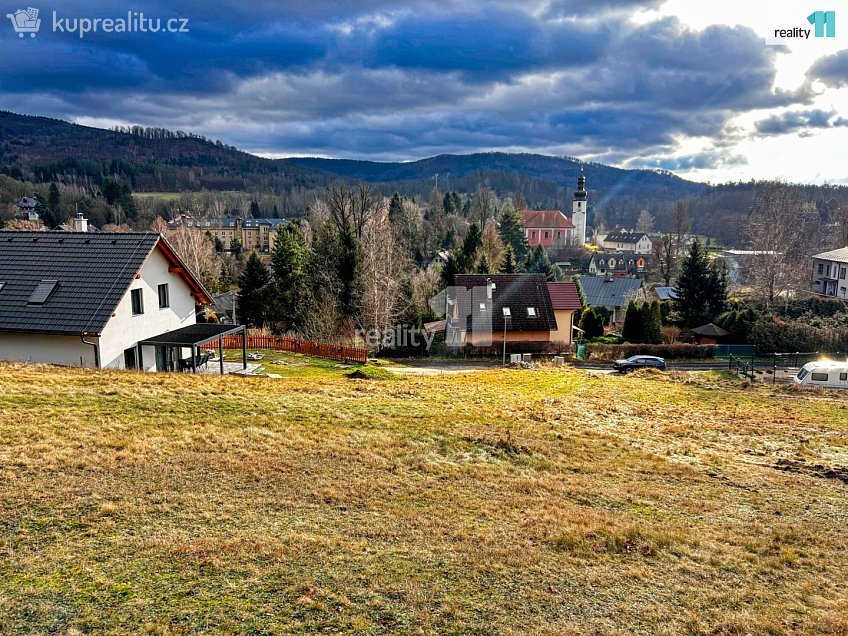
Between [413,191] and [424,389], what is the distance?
580 feet

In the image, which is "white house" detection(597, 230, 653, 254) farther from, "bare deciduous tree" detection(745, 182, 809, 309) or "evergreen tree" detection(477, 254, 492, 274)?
"evergreen tree" detection(477, 254, 492, 274)

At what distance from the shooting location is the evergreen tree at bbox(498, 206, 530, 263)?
8562 centimetres

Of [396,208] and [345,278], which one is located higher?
[396,208]

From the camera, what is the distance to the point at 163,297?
23.5m

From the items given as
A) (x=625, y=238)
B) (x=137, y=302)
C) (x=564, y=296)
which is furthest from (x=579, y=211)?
(x=137, y=302)

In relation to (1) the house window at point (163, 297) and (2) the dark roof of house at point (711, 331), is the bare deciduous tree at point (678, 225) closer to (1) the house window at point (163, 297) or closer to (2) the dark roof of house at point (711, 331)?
(2) the dark roof of house at point (711, 331)

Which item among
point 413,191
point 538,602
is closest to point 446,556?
point 538,602

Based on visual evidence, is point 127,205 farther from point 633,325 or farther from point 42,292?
point 633,325

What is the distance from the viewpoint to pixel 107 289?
20.4 meters

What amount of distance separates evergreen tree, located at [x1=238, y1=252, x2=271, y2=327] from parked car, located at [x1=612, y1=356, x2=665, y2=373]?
94.0 ft

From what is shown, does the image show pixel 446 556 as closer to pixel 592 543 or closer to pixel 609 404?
pixel 592 543

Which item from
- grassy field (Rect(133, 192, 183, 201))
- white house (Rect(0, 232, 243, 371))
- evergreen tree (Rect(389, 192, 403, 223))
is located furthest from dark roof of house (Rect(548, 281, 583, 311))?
grassy field (Rect(133, 192, 183, 201))

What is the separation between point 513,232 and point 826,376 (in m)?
59.4

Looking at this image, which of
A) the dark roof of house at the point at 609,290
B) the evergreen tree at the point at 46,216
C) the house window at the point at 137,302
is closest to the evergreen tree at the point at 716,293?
the dark roof of house at the point at 609,290
